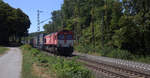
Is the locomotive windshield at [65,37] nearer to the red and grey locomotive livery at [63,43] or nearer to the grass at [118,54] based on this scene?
the red and grey locomotive livery at [63,43]

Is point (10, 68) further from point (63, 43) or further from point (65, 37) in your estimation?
point (65, 37)

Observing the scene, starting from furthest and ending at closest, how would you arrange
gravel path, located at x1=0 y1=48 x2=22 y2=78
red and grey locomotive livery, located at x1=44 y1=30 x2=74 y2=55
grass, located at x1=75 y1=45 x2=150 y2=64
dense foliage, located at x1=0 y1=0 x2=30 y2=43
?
dense foliage, located at x1=0 y1=0 x2=30 y2=43, red and grey locomotive livery, located at x1=44 y1=30 x2=74 y2=55, grass, located at x1=75 y1=45 x2=150 y2=64, gravel path, located at x1=0 y1=48 x2=22 y2=78

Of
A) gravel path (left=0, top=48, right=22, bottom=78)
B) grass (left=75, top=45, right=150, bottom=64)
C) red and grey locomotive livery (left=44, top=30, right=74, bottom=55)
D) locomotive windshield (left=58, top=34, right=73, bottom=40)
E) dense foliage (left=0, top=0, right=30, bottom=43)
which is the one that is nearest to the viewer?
gravel path (left=0, top=48, right=22, bottom=78)

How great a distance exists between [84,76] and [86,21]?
50.6 metres

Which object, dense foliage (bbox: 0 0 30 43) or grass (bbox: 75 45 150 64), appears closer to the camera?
grass (bbox: 75 45 150 64)

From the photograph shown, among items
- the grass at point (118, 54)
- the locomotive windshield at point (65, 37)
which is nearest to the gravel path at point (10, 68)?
the locomotive windshield at point (65, 37)

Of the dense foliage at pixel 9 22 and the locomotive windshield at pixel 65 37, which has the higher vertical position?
the dense foliage at pixel 9 22

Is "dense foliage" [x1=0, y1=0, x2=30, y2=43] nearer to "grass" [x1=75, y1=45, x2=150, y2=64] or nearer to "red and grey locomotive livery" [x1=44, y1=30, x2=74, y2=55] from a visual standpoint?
"grass" [x1=75, y1=45, x2=150, y2=64]

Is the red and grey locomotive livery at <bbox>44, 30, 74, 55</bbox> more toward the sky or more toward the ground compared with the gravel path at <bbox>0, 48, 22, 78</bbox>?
more toward the sky

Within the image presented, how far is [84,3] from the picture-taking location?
6088 centimetres

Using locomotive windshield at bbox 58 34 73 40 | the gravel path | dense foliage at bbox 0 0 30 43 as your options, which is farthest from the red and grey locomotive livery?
dense foliage at bbox 0 0 30 43

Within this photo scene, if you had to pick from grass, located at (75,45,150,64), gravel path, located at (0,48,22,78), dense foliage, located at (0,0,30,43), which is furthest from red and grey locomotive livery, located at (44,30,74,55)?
dense foliage, located at (0,0,30,43)

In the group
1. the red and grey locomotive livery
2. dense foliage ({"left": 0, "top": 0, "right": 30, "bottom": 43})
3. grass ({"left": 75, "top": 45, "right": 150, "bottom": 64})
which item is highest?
dense foliage ({"left": 0, "top": 0, "right": 30, "bottom": 43})

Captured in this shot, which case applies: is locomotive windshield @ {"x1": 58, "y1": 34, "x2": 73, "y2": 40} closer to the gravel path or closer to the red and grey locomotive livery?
the red and grey locomotive livery
